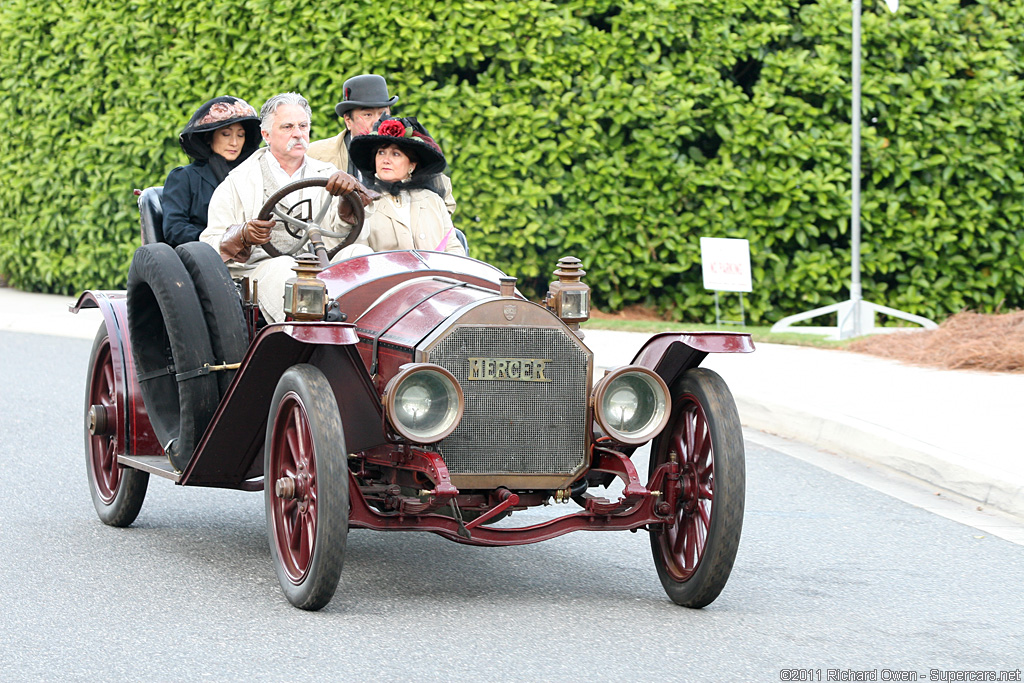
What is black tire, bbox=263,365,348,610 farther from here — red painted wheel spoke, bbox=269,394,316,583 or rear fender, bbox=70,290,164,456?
rear fender, bbox=70,290,164,456

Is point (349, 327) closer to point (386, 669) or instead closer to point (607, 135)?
point (386, 669)

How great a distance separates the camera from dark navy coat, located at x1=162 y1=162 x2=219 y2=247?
22.4 feet

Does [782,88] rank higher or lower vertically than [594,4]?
lower

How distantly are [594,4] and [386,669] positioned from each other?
996 cm

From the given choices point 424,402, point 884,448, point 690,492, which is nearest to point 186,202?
point 424,402

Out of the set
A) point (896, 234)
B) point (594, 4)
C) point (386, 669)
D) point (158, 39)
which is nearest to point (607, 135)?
point (594, 4)

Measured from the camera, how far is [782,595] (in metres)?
5.47

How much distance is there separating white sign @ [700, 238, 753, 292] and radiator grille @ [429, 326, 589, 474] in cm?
791

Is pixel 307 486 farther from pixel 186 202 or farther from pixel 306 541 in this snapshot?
pixel 186 202

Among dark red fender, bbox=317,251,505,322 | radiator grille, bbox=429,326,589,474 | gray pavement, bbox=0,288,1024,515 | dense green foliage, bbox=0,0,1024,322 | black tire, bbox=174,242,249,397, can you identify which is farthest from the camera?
dense green foliage, bbox=0,0,1024,322

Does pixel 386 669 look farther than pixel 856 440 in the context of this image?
No

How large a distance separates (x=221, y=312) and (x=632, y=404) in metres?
1.74

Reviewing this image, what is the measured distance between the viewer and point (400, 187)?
22.0 ft

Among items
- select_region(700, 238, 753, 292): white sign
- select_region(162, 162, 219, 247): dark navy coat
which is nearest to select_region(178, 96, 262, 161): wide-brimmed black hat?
select_region(162, 162, 219, 247): dark navy coat
